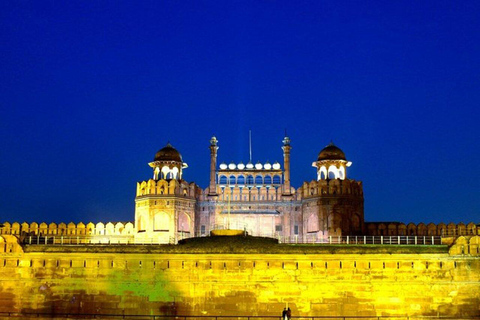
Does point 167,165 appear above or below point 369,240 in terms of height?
above

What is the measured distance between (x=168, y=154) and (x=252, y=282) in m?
17.4

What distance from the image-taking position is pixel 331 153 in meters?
47.8

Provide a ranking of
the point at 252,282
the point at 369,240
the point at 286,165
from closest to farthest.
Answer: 1. the point at 252,282
2. the point at 369,240
3. the point at 286,165

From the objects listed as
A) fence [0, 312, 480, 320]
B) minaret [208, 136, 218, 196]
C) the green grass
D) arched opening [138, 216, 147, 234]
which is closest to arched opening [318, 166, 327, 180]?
minaret [208, 136, 218, 196]

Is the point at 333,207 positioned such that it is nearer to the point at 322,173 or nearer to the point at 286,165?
the point at 322,173

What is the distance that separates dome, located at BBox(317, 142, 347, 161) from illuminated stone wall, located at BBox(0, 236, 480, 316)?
1432 centimetres

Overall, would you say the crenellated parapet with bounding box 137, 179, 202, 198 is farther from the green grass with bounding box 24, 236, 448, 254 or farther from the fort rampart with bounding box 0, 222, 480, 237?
the green grass with bounding box 24, 236, 448, 254

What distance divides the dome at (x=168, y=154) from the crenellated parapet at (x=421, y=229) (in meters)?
14.7

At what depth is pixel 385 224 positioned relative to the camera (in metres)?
46.1

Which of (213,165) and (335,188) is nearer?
(335,188)

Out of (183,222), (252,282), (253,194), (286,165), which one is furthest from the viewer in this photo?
(286,165)

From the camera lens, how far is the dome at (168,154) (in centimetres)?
4828

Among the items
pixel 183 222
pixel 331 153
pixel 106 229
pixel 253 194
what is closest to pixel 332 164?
pixel 331 153

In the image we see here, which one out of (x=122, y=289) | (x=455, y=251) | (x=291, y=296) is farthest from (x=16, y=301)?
(x=455, y=251)
